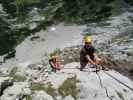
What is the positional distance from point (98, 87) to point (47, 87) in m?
2.47

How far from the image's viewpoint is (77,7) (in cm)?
5294

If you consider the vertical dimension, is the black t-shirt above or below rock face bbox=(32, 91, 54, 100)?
above

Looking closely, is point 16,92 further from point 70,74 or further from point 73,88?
point 70,74

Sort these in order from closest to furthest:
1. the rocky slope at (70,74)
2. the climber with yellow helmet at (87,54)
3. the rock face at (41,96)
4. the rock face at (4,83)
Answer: the rock face at (41,96)
the rocky slope at (70,74)
the rock face at (4,83)
the climber with yellow helmet at (87,54)

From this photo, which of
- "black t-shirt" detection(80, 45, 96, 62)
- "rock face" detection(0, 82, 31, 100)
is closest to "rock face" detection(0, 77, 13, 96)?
"rock face" detection(0, 82, 31, 100)

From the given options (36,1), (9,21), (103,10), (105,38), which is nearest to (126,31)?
(105,38)

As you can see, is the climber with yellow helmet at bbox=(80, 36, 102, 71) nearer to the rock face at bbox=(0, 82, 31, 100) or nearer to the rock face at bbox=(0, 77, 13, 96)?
the rock face at bbox=(0, 82, 31, 100)

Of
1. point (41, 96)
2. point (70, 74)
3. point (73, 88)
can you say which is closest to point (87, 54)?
point (70, 74)

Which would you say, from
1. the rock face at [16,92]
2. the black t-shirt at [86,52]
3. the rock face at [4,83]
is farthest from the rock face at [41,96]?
the black t-shirt at [86,52]

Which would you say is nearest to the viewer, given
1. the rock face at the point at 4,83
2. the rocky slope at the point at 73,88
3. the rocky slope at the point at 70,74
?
the rocky slope at the point at 73,88

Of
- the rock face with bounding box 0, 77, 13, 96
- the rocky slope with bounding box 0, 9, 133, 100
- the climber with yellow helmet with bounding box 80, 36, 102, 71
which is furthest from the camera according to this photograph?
the climber with yellow helmet with bounding box 80, 36, 102, 71

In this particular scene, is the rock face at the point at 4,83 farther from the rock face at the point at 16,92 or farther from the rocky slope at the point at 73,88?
the rock face at the point at 16,92

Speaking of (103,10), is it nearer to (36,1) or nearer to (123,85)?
(36,1)

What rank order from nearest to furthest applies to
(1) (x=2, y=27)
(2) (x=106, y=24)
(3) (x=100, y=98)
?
(3) (x=100, y=98) → (2) (x=106, y=24) → (1) (x=2, y=27)
